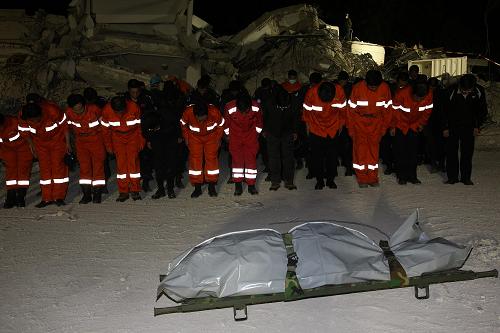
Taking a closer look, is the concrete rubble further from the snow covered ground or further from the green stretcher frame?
the green stretcher frame

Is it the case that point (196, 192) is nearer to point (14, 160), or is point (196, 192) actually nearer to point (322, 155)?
point (322, 155)

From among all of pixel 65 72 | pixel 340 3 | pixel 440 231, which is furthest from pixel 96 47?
pixel 340 3

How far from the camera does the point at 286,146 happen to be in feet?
26.4

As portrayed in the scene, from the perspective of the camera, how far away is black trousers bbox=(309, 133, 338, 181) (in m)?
8.05

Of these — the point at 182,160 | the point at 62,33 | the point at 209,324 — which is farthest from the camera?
the point at 62,33

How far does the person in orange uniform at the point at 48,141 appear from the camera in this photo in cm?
733

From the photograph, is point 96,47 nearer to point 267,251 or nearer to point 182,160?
point 182,160

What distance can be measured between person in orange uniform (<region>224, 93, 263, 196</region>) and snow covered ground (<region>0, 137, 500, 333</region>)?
35 cm

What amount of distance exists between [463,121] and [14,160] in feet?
23.3

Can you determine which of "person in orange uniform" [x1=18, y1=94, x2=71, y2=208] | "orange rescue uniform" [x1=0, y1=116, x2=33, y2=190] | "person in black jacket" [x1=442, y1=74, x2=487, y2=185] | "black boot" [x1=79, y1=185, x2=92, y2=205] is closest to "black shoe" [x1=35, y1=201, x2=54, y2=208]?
"person in orange uniform" [x1=18, y1=94, x2=71, y2=208]

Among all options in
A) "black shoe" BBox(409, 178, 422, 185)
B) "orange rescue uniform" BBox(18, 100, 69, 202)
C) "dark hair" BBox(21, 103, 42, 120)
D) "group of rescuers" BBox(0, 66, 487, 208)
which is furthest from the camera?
"black shoe" BBox(409, 178, 422, 185)

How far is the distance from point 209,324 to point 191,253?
1.94 ft

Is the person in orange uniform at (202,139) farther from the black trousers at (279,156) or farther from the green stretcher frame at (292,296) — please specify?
the green stretcher frame at (292,296)

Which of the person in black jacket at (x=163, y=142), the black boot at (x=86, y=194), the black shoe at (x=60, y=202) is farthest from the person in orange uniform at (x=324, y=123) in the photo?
the black shoe at (x=60, y=202)
